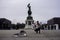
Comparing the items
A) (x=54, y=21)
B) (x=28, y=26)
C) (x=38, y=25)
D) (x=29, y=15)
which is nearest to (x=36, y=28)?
(x=38, y=25)

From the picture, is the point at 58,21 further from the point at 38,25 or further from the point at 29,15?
the point at 38,25

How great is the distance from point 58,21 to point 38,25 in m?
16.4

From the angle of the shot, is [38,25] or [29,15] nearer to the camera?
[38,25]

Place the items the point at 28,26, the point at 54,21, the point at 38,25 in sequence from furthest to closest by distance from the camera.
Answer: the point at 54,21 → the point at 28,26 → the point at 38,25

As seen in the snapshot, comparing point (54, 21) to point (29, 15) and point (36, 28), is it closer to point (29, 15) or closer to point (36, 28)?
point (29, 15)

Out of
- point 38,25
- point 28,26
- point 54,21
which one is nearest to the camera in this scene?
point 38,25

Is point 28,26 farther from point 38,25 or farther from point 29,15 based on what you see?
point 38,25

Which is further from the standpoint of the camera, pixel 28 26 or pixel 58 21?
pixel 58 21

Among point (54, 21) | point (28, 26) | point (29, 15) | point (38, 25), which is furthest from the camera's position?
point (54, 21)

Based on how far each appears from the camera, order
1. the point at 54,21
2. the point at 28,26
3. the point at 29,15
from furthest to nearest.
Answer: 1. the point at 54,21
2. the point at 29,15
3. the point at 28,26

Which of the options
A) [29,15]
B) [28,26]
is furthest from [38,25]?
[29,15]

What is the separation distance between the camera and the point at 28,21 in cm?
1287

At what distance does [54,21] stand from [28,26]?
8824mm

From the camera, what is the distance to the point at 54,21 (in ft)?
68.2
